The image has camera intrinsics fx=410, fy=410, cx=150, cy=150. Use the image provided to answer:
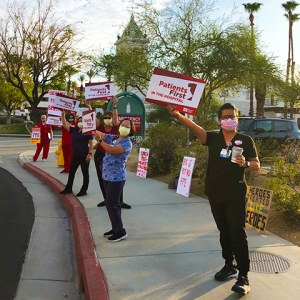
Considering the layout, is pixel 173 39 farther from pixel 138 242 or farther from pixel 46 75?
pixel 46 75

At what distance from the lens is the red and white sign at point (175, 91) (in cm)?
470

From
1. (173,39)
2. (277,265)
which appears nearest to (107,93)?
(277,265)

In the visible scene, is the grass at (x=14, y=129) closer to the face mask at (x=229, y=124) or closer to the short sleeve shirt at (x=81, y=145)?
the short sleeve shirt at (x=81, y=145)

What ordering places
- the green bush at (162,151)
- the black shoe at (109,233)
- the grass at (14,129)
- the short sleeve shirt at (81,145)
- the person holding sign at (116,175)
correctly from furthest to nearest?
1. the grass at (14,129)
2. the green bush at (162,151)
3. the short sleeve shirt at (81,145)
4. the black shoe at (109,233)
5. the person holding sign at (116,175)

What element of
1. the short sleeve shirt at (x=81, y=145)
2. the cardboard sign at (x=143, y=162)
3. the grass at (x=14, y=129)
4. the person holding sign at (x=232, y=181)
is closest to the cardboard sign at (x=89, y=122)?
the short sleeve shirt at (x=81, y=145)

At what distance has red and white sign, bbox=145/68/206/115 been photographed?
470cm

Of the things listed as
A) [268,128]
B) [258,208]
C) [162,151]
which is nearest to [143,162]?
[162,151]

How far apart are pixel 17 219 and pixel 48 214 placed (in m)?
0.68

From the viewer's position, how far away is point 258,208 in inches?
237

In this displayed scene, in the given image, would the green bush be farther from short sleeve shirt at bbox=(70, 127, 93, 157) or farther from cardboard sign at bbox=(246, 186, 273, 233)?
cardboard sign at bbox=(246, 186, 273, 233)

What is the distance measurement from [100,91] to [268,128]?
329 inches

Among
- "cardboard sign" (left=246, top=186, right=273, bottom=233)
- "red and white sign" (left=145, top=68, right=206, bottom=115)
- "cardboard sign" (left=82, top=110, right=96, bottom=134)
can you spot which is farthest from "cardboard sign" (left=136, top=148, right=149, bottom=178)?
"red and white sign" (left=145, top=68, right=206, bottom=115)

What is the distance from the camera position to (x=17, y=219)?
7070 millimetres

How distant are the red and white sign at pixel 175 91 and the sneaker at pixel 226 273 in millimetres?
1745
